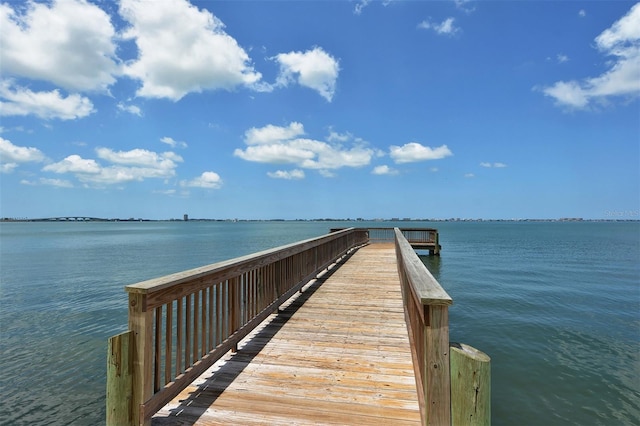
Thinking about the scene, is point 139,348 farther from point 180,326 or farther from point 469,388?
point 469,388

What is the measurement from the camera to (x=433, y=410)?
230 cm

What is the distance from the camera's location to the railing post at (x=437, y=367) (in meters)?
2.23

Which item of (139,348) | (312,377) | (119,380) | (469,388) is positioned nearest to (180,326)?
(139,348)

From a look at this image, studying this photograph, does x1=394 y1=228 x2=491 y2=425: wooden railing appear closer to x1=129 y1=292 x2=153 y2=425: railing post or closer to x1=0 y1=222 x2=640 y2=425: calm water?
x1=129 y1=292 x2=153 y2=425: railing post

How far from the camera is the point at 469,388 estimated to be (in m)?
2.21

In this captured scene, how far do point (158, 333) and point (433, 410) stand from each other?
7.22 ft

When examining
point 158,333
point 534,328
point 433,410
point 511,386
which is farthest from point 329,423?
point 534,328

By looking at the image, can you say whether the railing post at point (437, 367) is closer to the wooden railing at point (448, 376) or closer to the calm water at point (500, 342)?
the wooden railing at point (448, 376)

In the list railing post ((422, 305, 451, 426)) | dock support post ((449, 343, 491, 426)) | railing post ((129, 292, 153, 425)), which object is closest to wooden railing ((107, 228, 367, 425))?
railing post ((129, 292, 153, 425))

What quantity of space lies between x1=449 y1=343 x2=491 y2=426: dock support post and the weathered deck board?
0.58 meters

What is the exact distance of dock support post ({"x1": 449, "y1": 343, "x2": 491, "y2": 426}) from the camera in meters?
2.17

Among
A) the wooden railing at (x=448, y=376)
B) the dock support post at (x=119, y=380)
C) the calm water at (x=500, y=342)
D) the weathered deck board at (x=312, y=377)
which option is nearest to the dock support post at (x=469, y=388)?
Answer: the wooden railing at (x=448, y=376)

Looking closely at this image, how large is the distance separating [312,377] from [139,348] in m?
1.71

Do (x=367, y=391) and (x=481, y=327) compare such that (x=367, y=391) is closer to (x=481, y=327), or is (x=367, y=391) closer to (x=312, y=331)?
(x=312, y=331)
